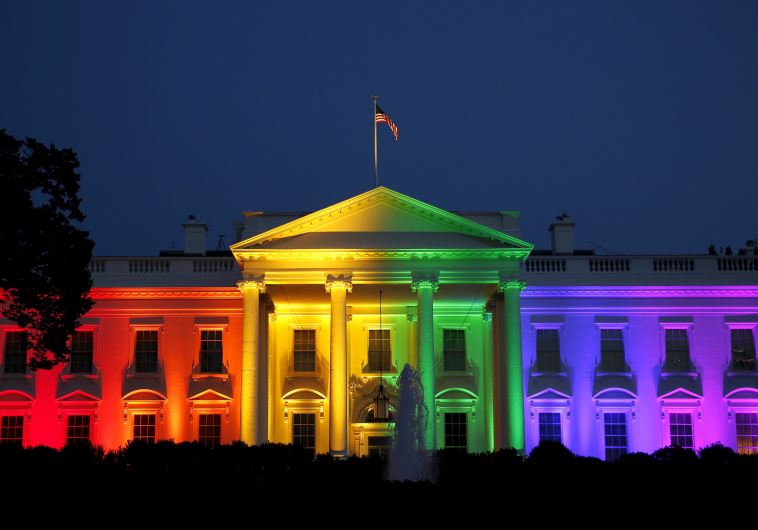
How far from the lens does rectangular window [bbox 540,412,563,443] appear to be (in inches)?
1543

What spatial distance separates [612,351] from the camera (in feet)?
131

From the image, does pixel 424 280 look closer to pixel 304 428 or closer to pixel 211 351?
pixel 304 428

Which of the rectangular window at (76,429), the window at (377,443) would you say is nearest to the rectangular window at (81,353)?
the rectangular window at (76,429)

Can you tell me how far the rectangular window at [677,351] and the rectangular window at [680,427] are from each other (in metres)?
1.81

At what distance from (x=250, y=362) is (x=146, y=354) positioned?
6552 millimetres

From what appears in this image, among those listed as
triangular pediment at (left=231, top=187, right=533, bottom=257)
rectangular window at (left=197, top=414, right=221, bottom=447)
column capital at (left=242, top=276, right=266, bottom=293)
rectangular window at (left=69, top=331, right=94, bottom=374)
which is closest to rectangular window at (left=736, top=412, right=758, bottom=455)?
triangular pediment at (left=231, top=187, right=533, bottom=257)

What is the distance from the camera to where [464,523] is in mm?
19000

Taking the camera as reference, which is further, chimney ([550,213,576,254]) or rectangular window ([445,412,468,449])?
chimney ([550,213,576,254])

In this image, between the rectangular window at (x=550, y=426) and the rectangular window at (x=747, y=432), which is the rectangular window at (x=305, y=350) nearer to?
the rectangular window at (x=550, y=426)

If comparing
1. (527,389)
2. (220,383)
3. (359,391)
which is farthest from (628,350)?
(220,383)

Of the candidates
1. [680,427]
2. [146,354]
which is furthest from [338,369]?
[680,427]

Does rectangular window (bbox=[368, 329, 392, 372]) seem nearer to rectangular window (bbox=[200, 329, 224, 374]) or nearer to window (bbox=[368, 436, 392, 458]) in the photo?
window (bbox=[368, 436, 392, 458])

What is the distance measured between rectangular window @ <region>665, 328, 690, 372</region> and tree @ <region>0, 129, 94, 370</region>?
74.1 ft

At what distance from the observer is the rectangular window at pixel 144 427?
39281 mm
